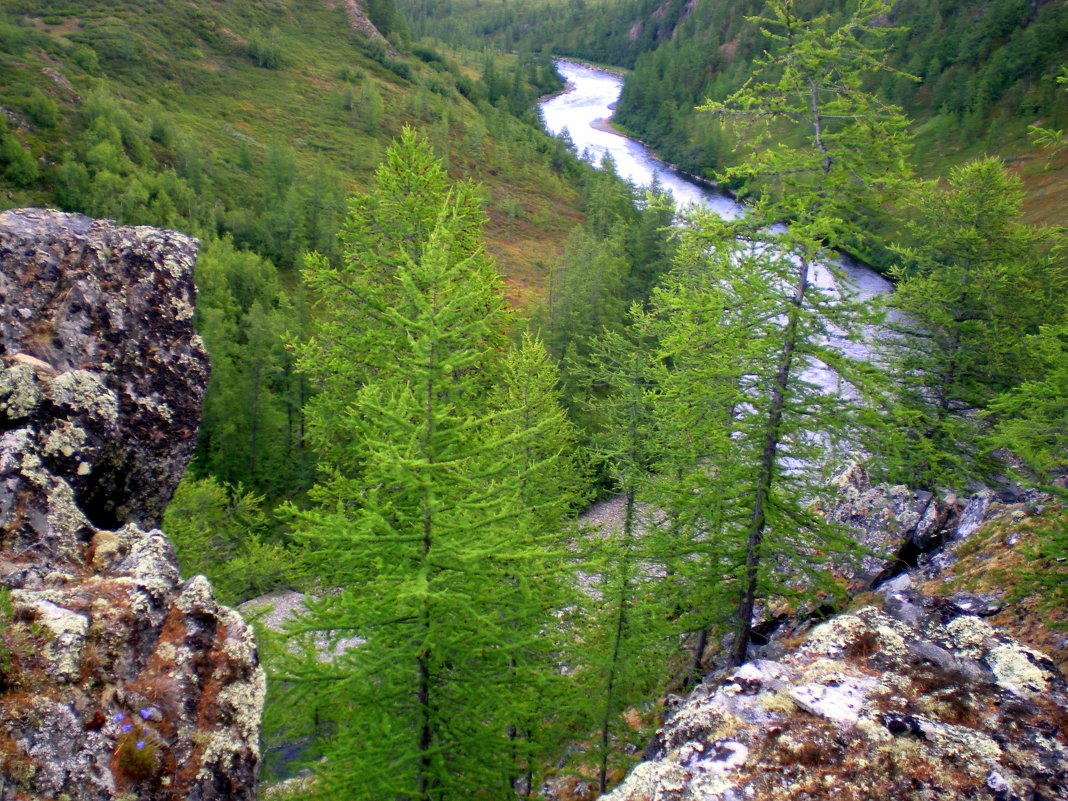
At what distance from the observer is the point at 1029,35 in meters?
91.3

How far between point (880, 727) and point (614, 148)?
468 feet

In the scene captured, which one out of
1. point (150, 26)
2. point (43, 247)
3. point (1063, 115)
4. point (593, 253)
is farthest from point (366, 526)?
point (150, 26)

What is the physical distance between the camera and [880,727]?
5.99 meters

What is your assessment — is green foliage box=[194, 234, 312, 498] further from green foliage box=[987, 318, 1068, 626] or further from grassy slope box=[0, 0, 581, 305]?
green foliage box=[987, 318, 1068, 626]

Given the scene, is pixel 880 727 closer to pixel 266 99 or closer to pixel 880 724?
pixel 880 724

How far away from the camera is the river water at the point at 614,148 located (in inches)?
3272

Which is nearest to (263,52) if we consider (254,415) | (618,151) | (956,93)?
(618,151)

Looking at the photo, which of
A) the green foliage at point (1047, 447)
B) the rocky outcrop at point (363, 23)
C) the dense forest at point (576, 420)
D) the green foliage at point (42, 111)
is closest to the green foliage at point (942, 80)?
the dense forest at point (576, 420)

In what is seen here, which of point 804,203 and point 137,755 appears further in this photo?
point 804,203

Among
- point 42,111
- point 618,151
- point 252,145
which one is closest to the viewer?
point 42,111

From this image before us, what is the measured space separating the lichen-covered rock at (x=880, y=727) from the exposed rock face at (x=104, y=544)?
4.58m

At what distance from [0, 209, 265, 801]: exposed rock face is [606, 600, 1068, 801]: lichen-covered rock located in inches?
180

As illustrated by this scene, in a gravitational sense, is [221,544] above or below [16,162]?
below

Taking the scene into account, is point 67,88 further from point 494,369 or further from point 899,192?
point 899,192
